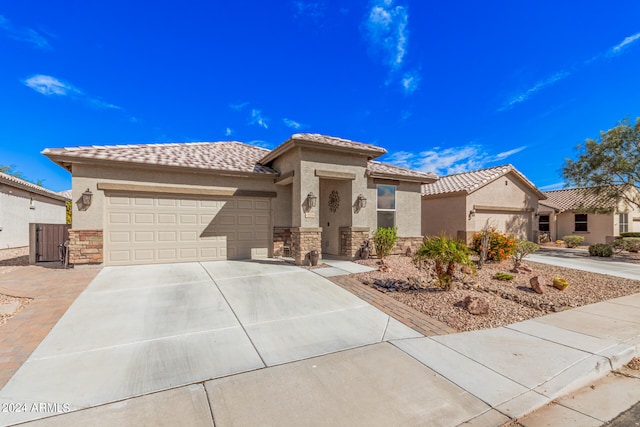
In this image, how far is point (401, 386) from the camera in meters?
3.19

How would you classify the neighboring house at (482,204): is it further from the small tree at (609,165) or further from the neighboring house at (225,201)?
the neighboring house at (225,201)

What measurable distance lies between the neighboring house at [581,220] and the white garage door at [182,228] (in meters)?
21.0

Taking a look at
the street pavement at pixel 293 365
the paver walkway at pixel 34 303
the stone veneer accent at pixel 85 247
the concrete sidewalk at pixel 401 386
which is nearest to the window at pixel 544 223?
the street pavement at pixel 293 365

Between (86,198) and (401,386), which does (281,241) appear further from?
(401,386)

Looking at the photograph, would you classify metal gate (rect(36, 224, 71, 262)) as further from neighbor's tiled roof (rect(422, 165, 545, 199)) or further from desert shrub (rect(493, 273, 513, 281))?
neighbor's tiled roof (rect(422, 165, 545, 199))

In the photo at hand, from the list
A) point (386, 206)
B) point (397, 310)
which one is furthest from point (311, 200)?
point (397, 310)

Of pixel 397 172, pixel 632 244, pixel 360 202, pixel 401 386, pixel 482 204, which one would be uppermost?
pixel 397 172

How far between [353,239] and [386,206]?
8.60 feet

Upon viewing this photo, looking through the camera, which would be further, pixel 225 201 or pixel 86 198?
pixel 225 201

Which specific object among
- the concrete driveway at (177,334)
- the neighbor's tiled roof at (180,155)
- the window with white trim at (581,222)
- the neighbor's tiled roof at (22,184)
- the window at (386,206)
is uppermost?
the neighbor's tiled roof at (180,155)

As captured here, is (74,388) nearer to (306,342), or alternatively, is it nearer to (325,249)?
(306,342)

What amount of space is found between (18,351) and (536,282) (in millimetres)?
9932

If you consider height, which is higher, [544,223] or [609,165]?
[609,165]

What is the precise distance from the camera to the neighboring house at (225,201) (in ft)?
30.4
